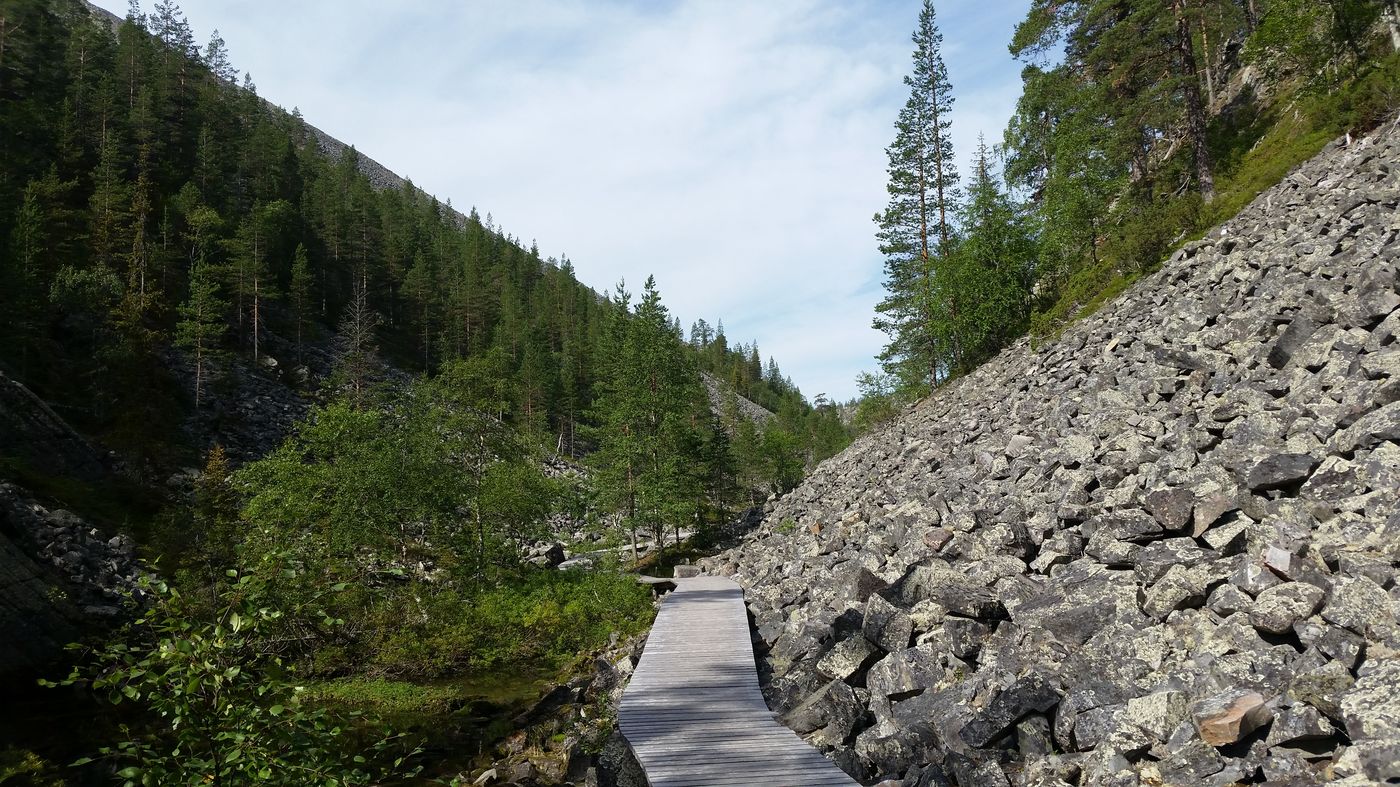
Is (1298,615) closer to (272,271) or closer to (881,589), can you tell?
(881,589)

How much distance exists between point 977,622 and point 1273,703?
399 cm

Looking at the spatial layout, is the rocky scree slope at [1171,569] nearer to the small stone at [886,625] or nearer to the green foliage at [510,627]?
the small stone at [886,625]

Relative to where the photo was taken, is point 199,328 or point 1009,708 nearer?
point 1009,708

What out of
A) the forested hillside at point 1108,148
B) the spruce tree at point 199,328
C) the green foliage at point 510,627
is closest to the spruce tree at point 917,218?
the forested hillside at point 1108,148

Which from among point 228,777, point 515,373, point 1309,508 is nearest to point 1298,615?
point 1309,508

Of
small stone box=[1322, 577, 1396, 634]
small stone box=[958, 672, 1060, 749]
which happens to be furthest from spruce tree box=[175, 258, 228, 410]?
small stone box=[1322, 577, 1396, 634]

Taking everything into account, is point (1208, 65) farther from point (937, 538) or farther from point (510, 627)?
point (510, 627)

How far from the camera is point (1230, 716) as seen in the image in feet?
17.4

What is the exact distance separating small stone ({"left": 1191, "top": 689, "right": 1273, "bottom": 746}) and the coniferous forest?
615 cm

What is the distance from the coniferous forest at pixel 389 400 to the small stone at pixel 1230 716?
242 inches

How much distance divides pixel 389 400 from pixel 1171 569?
4195 cm

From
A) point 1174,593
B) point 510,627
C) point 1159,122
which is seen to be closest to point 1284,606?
point 1174,593

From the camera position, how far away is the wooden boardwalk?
8492mm

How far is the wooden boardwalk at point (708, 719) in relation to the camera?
849 centimetres
